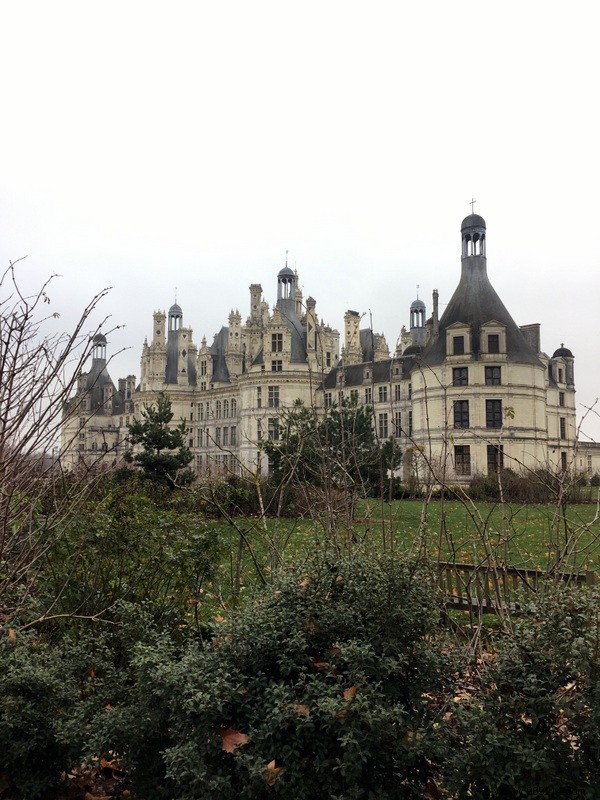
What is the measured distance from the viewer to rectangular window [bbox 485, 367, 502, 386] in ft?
121

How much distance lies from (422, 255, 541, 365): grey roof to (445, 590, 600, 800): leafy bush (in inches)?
1375

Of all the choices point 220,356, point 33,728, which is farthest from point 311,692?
point 220,356

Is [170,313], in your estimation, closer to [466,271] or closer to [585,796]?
[466,271]

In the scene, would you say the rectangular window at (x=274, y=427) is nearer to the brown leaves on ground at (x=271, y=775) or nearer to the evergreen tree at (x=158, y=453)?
the evergreen tree at (x=158, y=453)

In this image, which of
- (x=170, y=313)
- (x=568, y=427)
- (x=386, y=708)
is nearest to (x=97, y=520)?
(x=386, y=708)

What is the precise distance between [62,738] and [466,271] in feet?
126

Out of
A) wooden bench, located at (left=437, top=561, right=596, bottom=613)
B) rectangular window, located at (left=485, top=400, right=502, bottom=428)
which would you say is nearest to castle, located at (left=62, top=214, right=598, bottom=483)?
Result: rectangular window, located at (left=485, top=400, right=502, bottom=428)

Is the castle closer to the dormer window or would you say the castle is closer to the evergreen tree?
the dormer window

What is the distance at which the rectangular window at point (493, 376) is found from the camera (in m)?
36.9

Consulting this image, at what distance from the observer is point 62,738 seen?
162 inches

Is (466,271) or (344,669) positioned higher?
(466,271)

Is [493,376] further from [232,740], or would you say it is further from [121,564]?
[232,740]

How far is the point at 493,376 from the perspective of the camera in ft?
121

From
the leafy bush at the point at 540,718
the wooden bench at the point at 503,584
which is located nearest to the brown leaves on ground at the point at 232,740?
the leafy bush at the point at 540,718
